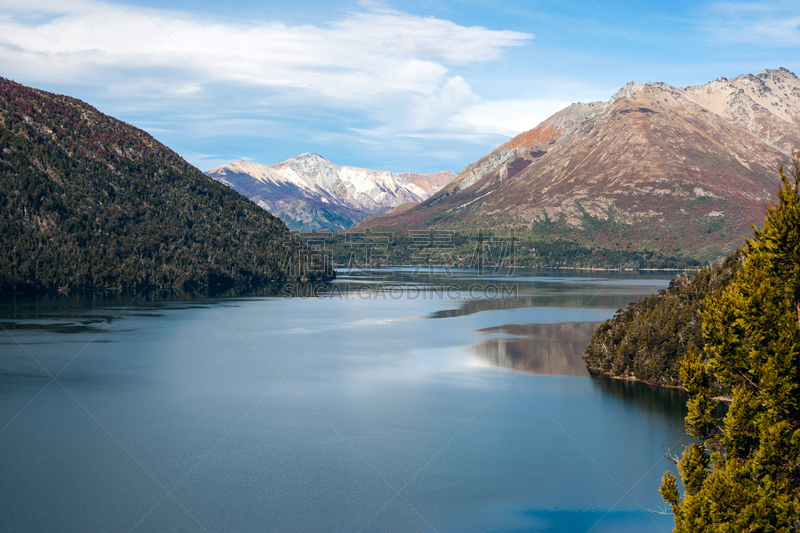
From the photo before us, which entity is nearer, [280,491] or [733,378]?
[733,378]

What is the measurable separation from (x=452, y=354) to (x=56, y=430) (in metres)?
37.6

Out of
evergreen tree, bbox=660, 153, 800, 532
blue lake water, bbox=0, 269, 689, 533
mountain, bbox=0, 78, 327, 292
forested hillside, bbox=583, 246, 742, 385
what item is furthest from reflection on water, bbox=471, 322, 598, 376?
mountain, bbox=0, 78, 327, 292

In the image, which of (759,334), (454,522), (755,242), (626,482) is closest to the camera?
(759,334)

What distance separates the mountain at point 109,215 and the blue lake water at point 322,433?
52.2 metres

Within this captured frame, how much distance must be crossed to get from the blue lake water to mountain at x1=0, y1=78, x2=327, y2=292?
171 feet

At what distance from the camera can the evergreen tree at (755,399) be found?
17953 millimetres

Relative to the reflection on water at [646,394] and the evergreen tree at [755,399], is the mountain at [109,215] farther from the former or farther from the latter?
the evergreen tree at [755,399]

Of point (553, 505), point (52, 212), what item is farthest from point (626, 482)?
point (52, 212)

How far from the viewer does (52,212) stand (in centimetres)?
13388

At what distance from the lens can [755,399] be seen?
62.5 ft

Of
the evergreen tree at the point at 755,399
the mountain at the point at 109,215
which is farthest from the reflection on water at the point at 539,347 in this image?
the mountain at the point at 109,215

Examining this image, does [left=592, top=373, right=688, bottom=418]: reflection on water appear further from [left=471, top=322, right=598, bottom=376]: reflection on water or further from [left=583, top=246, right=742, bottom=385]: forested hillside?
[left=471, top=322, right=598, bottom=376]: reflection on water

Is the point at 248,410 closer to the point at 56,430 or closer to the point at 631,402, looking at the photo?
the point at 56,430

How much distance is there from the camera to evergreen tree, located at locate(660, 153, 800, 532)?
17953 millimetres
